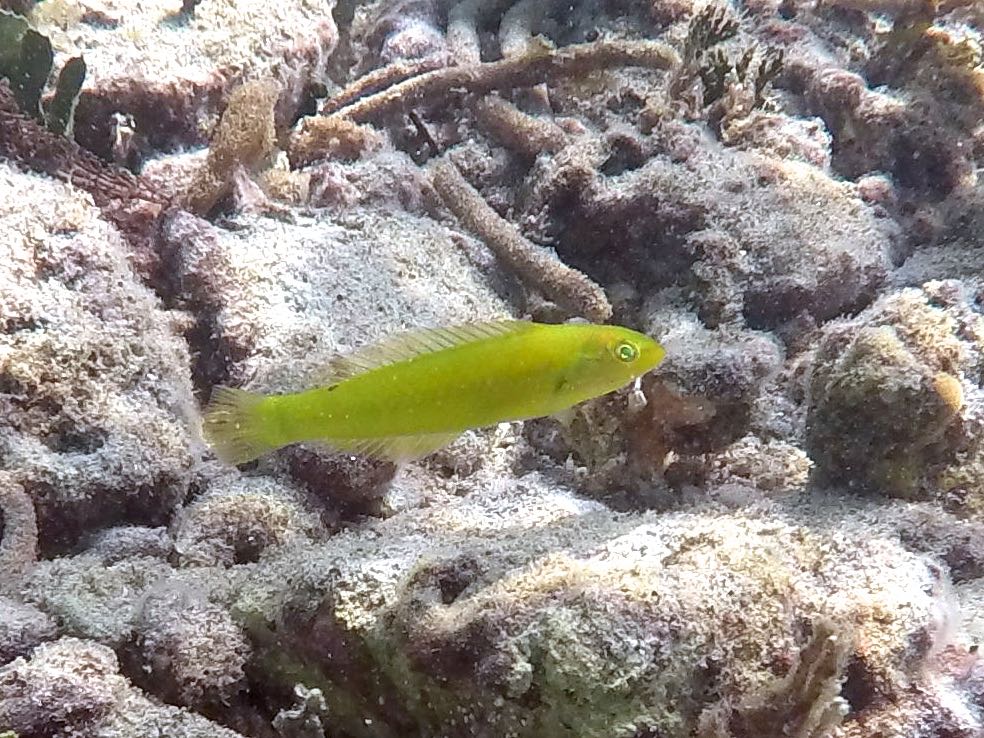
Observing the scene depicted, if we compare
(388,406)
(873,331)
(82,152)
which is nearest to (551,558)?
(388,406)

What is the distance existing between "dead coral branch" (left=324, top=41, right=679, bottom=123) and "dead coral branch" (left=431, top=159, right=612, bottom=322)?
0.67 meters

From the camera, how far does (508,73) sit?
488cm

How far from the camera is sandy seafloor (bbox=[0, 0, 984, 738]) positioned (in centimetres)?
191

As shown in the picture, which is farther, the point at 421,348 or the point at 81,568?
the point at 81,568

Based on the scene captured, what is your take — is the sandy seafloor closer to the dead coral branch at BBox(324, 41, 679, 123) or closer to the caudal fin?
the dead coral branch at BBox(324, 41, 679, 123)

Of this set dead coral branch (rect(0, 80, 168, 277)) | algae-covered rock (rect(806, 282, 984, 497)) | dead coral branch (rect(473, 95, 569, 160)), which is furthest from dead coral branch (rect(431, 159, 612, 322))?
dead coral branch (rect(0, 80, 168, 277))

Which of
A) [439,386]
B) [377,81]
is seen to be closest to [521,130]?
[377,81]

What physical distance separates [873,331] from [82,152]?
11.3 feet

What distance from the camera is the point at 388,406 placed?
2086 millimetres

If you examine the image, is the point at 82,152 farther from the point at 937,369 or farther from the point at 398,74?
the point at 937,369

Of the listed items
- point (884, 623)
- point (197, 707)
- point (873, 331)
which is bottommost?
point (197, 707)

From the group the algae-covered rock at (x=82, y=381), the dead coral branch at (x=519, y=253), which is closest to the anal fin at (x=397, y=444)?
the algae-covered rock at (x=82, y=381)

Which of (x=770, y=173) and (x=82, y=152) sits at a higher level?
(x=770, y=173)

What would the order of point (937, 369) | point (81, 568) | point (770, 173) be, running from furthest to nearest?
1. point (770, 173)
2. point (937, 369)
3. point (81, 568)
